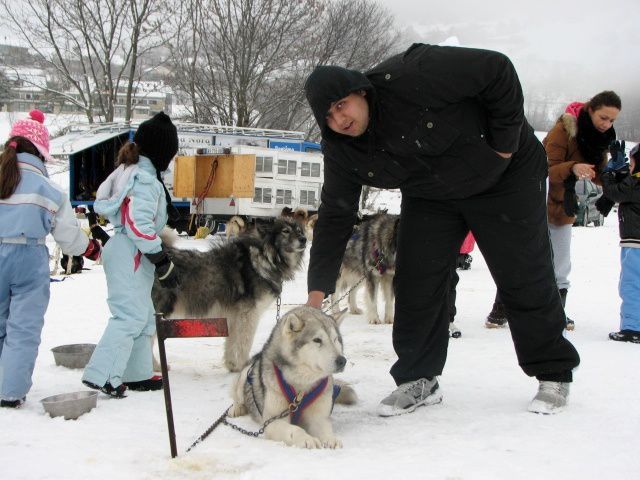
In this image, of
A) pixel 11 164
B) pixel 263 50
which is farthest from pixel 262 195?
pixel 11 164

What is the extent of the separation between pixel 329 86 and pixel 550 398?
6.86 feet

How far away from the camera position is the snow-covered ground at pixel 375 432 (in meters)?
2.72

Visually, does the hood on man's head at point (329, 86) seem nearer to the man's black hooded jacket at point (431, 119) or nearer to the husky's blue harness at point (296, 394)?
the man's black hooded jacket at point (431, 119)

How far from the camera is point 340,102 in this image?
305cm

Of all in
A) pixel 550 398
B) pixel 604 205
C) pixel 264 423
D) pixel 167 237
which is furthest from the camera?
pixel 604 205

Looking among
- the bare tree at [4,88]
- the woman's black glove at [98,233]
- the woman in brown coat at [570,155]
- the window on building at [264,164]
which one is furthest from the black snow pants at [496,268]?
the bare tree at [4,88]

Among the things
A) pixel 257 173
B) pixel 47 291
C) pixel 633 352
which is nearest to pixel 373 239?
pixel 633 352

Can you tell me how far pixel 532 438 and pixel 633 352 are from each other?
8.73 feet

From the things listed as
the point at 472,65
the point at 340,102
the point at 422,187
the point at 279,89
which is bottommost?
the point at 422,187

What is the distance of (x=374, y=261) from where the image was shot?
774 centimetres

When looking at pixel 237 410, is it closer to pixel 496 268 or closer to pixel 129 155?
pixel 496 268

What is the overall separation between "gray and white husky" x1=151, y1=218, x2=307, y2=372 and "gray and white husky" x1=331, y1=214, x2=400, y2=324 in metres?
1.97

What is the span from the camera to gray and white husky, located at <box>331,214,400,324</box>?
297 inches

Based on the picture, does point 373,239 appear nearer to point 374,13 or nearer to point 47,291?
point 47,291
